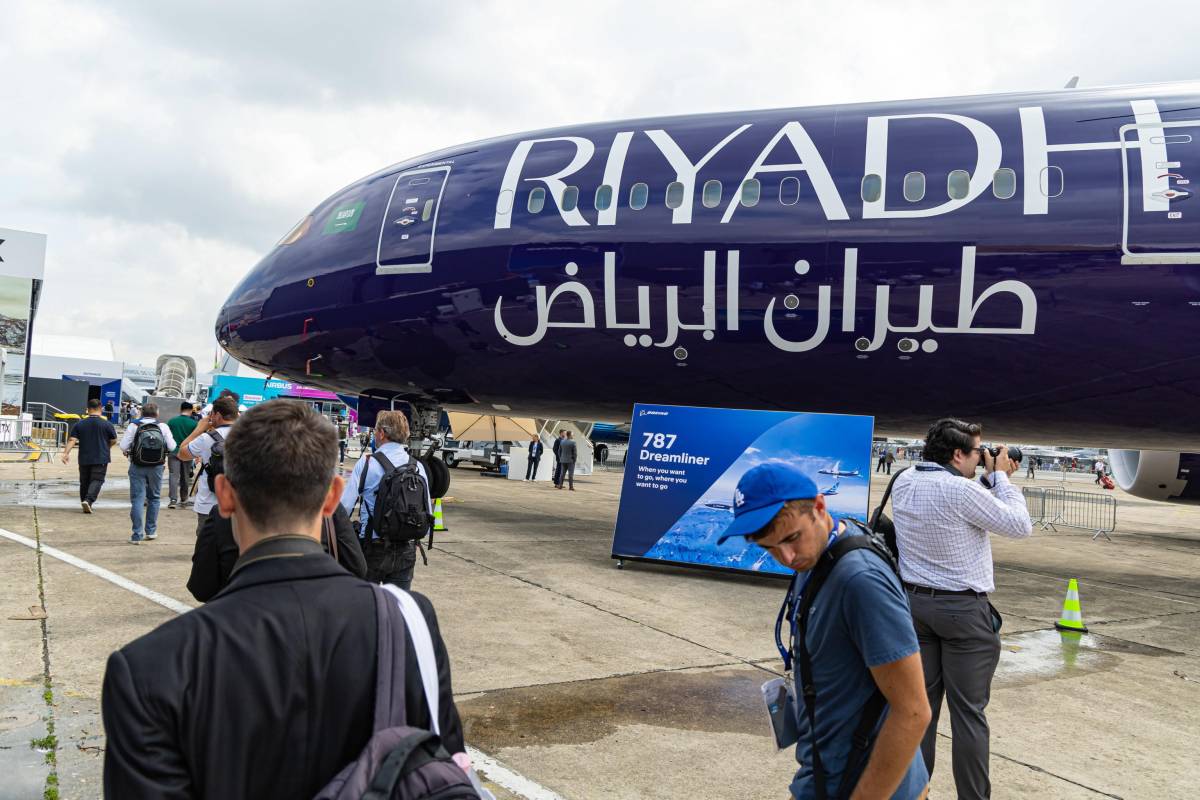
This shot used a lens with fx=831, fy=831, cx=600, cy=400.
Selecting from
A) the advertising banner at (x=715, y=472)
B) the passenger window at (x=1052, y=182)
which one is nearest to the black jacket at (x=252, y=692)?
the advertising banner at (x=715, y=472)

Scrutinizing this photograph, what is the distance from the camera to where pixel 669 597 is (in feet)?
24.5

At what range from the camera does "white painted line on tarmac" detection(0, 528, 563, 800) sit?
3.41m

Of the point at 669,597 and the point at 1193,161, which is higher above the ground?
the point at 1193,161

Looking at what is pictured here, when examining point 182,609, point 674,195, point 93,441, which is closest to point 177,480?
point 93,441

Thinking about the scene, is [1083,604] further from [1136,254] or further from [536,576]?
[536,576]

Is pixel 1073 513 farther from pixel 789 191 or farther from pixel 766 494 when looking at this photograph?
pixel 766 494

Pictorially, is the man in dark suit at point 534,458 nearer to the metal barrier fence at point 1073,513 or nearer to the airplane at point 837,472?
the metal barrier fence at point 1073,513

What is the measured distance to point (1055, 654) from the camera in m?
6.14

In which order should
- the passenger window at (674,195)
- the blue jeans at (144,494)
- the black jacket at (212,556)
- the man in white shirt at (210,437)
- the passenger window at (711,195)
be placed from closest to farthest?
the black jacket at (212,556)
the man in white shirt at (210,437)
the blue jeans at (144,494)
the passenger window at (711,195)
the passenger window at (674,195)

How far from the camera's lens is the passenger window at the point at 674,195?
30.7ft

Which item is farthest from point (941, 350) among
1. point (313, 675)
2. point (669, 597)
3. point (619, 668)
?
point (313, 675)

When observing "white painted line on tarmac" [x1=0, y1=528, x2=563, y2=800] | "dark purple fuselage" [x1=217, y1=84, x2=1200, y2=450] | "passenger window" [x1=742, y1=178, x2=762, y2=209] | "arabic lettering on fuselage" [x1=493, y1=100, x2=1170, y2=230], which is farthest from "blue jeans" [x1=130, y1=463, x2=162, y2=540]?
"passenger window" [x1=742, y1=178, x2=762, y2=209]

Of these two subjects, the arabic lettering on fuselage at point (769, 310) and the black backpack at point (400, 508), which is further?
the arabic lettering on fuselage at point (769, 310)

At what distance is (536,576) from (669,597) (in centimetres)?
135
